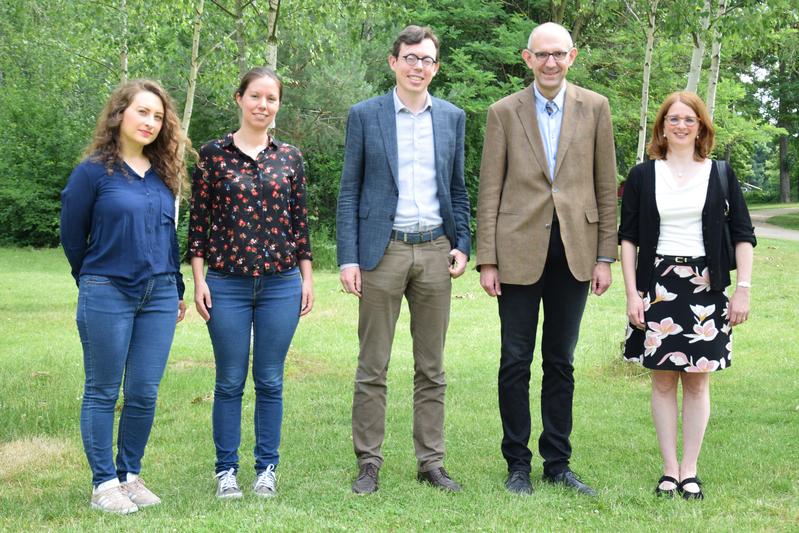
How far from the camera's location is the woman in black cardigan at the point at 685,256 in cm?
442

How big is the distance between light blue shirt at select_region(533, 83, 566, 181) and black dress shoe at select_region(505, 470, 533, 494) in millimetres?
1636

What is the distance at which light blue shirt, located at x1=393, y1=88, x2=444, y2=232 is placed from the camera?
179 inches

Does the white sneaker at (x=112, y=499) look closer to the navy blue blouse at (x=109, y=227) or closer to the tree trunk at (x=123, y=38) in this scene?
the navy blue blouse at (x=109, y=227)

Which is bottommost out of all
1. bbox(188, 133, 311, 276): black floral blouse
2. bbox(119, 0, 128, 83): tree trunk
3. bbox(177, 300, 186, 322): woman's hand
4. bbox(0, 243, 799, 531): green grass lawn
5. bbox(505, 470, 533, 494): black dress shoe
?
bbox(0, 243, 799, 531): green grass lawn

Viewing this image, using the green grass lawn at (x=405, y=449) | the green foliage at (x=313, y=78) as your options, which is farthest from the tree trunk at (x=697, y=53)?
the green foliage at (x=313, y=78)

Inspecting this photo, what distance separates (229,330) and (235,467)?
2.59 feet

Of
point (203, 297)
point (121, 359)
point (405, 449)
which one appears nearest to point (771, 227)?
point (405, 449)

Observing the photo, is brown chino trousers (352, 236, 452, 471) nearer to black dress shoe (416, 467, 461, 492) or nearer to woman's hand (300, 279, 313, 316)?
black dress shoe (416, 467, 461, 492)

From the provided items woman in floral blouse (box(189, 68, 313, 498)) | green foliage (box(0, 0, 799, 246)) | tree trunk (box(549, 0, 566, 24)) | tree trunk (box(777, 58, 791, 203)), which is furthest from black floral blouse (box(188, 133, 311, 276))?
tree trunk (box(777, 58, 791, 203))

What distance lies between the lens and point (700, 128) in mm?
4539

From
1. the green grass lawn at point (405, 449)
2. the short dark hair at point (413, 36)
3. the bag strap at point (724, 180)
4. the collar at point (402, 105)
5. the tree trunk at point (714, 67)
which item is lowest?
the green grass lawn at point (405, 449)

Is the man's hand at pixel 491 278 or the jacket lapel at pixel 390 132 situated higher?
the jacket lapel at pixel 390 132

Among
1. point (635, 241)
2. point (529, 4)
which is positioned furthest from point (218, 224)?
point (529, 4)

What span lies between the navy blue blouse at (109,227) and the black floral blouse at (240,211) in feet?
0.95
